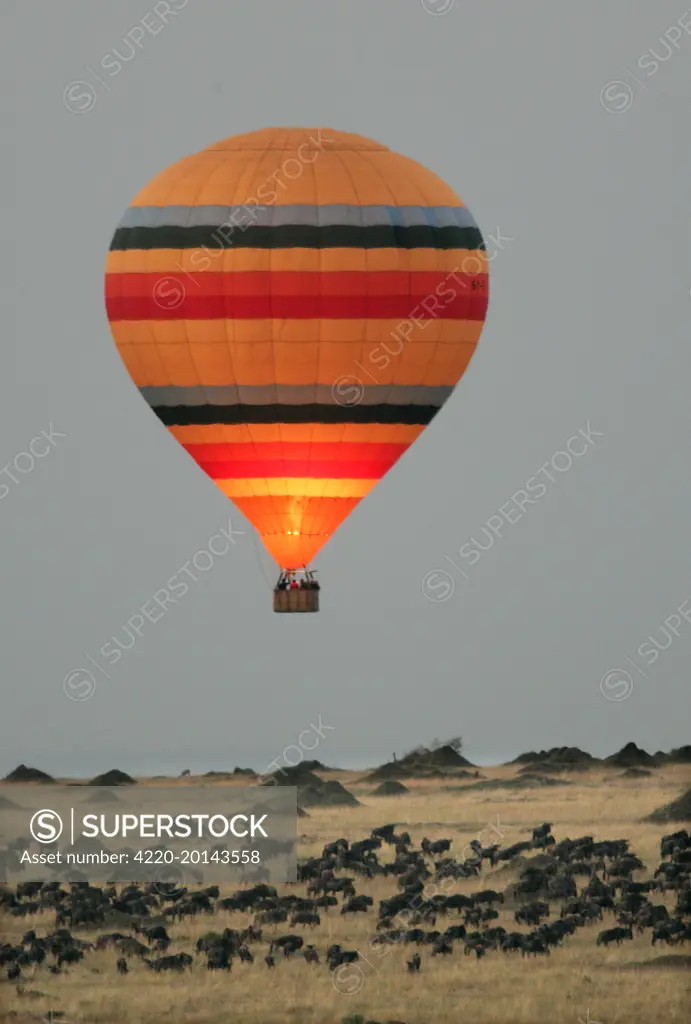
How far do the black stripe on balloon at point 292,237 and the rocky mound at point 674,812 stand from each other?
23258mm

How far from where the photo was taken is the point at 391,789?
8006 centimetres

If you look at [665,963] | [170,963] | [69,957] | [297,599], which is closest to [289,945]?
[170,963]

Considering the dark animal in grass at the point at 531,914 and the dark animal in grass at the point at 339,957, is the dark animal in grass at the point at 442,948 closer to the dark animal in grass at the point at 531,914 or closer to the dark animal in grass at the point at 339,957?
the dark animal in grass at the point at 339,957

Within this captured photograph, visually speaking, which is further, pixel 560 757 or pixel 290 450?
pixel 560 757

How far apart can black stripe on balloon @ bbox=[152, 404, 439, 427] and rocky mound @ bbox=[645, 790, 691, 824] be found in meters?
20.8

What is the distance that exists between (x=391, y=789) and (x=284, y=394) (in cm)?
2772

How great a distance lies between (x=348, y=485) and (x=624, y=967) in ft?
31.8

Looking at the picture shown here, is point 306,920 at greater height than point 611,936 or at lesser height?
greater

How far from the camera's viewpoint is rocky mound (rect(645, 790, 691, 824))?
7356 cm

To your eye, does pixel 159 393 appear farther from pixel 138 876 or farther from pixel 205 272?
pixel 138 876

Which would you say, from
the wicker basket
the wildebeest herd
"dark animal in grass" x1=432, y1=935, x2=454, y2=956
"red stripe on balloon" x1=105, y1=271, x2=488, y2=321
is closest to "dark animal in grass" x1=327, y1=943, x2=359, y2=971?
the wildebeest herd

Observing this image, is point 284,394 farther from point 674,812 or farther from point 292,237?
point 674,812

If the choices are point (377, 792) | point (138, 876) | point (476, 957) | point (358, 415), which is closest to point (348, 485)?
point (358, 415)

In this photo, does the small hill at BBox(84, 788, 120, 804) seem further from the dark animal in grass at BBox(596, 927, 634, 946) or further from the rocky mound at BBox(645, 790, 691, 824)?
the dark animal in grass at BBox(596, 927, 634, 946)
